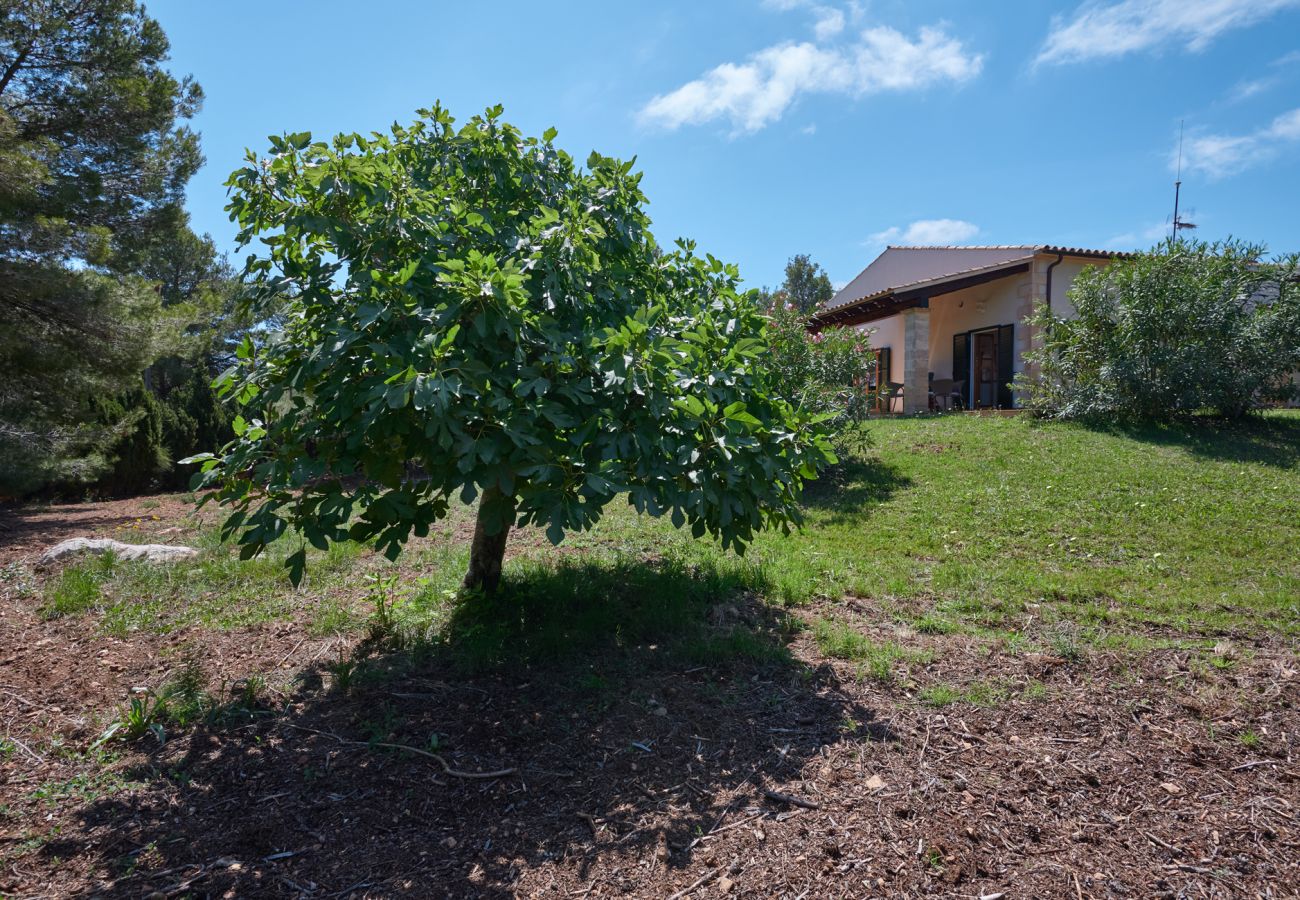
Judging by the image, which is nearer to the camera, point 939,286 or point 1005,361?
point 939,286

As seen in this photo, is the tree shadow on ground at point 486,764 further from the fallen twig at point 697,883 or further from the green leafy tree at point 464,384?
the green leafy tree at point 464,384

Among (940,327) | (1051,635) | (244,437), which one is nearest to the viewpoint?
(244,437)

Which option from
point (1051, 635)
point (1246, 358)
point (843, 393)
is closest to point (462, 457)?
point (1051, 635)

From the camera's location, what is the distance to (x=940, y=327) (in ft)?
55.0

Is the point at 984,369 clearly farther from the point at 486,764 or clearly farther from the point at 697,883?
the point at 697,883

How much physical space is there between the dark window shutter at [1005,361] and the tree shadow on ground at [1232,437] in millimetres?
4275

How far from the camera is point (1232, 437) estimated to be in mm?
9469

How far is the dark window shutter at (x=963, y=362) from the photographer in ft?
51.9

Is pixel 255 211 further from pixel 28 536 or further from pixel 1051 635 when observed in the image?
pixel 28 536

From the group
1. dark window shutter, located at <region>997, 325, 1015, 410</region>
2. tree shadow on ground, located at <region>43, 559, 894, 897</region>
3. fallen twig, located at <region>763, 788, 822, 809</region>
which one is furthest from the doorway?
fallen twig, located at <region>763, 788, 822, 809</region>

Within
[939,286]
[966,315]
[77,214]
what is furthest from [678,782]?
[966,315]

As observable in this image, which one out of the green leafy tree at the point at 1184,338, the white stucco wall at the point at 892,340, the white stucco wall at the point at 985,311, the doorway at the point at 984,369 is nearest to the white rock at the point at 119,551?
the white stucco wall at the point at 985,311

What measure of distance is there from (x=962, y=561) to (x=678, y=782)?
3.82 meters

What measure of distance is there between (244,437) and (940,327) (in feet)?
53.4
